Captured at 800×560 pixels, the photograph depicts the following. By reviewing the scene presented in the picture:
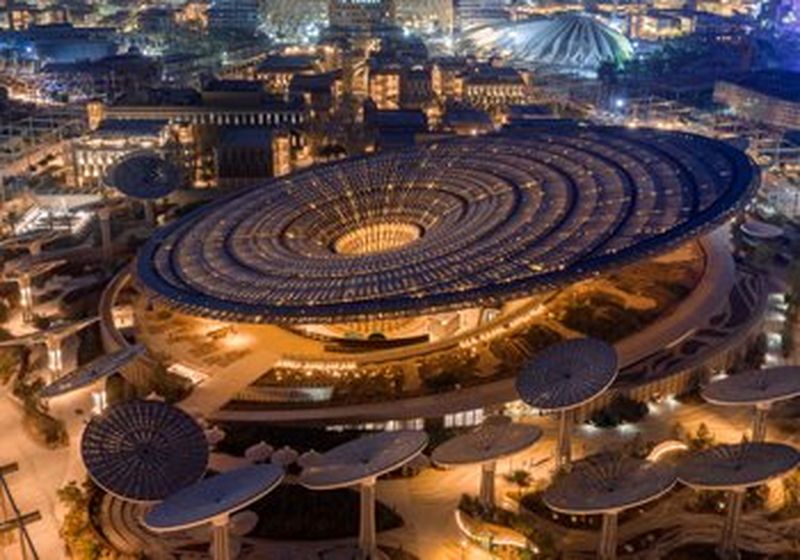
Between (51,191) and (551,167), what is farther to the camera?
(51,191)

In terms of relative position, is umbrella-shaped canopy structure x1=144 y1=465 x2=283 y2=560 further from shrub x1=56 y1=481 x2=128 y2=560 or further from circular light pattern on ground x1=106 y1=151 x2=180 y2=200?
circular light pattern on ground x1=106 y1=151 x2=180 y2=200

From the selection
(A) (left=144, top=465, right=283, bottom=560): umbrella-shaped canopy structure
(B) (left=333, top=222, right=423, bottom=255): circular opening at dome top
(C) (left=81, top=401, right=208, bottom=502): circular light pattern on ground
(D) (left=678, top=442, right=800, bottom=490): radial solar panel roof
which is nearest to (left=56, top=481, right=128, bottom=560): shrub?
(C) (left=81, top=401, right=208, bottom=502): circular light pattern on ground

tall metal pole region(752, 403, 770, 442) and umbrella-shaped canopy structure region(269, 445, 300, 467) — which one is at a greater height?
tall metal pole region(752, 403, 770, 442)

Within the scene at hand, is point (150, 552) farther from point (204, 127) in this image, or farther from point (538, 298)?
point (204, 127)

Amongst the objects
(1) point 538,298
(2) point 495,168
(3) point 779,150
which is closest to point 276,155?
(2) point 495,168

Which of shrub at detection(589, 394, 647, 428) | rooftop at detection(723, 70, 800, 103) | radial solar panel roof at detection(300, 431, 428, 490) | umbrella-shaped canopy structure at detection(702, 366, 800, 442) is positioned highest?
rooftop at detection(723, 70, 800, 103)

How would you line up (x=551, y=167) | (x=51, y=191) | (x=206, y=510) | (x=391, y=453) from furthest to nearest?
(x=51, y=191) < (x=551, y=167) < (x=391, y=453) < (x=206, y=510)
